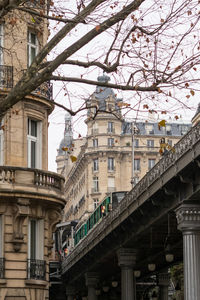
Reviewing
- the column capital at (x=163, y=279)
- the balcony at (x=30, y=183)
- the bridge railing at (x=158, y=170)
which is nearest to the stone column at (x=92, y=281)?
the column capital at (x=163, y=279)

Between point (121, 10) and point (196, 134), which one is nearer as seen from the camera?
point (121, 10)

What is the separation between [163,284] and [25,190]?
30.1 metres

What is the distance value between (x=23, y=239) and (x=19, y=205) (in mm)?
1337

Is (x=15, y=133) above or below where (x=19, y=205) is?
above

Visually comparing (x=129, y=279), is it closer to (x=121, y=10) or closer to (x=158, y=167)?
(x=158, y=167)

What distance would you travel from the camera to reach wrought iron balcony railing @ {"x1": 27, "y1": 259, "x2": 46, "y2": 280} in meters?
30.0

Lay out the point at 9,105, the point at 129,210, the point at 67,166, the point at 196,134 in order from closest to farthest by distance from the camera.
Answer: the point at 9,105, the point at 196,134, the point at 129,210, the point at 67,166

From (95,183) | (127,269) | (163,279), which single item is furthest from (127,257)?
(95,183)

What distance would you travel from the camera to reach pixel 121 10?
14898 millimetres

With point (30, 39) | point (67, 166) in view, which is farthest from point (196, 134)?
point (67, 166)

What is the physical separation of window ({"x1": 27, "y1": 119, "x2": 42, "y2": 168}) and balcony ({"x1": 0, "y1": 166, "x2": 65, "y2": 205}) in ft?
3.68

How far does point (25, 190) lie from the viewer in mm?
28922

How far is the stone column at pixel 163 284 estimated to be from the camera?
56.4 m

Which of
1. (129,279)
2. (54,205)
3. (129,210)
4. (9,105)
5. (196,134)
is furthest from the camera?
(129,279)
